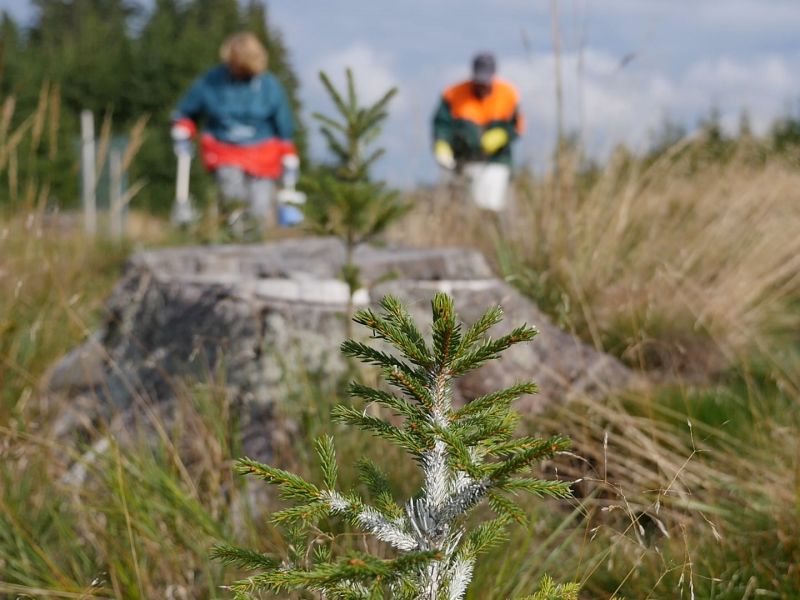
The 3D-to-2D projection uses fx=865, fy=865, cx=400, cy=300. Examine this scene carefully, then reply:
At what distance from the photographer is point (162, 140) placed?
76.5ft

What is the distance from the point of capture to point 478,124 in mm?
7711

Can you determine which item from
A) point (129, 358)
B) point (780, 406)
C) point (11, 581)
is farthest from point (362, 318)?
point (129, 358)

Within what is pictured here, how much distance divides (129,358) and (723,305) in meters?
2.36

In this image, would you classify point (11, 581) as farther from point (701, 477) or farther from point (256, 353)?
→ point (701, 477)

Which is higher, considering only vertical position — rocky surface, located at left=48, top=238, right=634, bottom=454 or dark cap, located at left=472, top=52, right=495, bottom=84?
dark cap, located at left=472, top=52, right=495, bottom=84

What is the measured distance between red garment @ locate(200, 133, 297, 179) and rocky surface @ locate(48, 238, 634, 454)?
11.9 ft

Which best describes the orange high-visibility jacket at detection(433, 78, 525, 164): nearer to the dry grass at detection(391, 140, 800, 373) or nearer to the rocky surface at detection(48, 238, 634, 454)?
the dry grass at detection(391, 140, 800, 373)

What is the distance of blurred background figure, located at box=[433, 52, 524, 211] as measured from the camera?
24.6 feet

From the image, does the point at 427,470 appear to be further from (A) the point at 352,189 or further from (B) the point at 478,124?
(B) the point at 478,124

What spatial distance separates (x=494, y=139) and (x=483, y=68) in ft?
2.05

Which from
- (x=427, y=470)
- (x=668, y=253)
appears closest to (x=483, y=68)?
(x=668, y=253)

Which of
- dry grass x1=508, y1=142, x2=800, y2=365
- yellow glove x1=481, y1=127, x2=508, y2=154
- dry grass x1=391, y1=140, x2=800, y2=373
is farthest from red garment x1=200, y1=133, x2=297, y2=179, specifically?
dry grass x1=508, y1=142, x2=800, y2=365

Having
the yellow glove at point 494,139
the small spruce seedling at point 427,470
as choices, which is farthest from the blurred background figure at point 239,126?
the small spruce seedling at point 427,470

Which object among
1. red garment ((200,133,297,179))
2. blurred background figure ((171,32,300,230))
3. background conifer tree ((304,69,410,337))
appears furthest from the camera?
red garment ((200,133,297,179))
